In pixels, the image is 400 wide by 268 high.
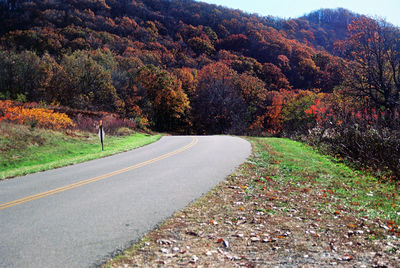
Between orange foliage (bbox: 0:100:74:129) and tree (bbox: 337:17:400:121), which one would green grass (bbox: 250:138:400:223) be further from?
orange foliage (bbox: 0:100:74:129)

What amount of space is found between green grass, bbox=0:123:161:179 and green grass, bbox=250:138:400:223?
9.81 meters

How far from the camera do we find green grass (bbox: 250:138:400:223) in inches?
303

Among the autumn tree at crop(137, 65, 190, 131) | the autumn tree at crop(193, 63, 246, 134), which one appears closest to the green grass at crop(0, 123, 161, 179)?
the autumn tree at crop(137, 65, 190, 131)

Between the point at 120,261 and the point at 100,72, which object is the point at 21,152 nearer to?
the point at 120,261

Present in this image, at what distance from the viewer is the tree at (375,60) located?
20.0 metres

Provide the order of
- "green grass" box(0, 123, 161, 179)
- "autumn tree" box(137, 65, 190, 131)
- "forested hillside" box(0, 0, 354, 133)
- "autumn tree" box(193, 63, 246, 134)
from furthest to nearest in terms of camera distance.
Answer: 1. "autumn tree" box(193, 63, 246, 134)
2. "autumn tree" box(137, 65, 190, 131)
3. "forested hillside" box(0, 0, 354, 133)
4. "green grass" box(0, 123, 161, 179)

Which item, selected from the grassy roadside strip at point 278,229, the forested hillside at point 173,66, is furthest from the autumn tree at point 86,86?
the grassy roadside strip at point 278,229

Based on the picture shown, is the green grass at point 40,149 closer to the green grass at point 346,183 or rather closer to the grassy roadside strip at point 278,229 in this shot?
the grassy roadside strip at point 278,229

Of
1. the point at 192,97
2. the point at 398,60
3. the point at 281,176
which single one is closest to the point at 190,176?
the point at 281,176

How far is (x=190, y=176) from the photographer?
10.6 meters

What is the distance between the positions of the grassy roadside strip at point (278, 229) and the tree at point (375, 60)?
42.1 feet

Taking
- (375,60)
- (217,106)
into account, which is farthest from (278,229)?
(217,106)

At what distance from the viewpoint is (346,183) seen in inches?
419

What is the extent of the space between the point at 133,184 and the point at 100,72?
3664 cm
